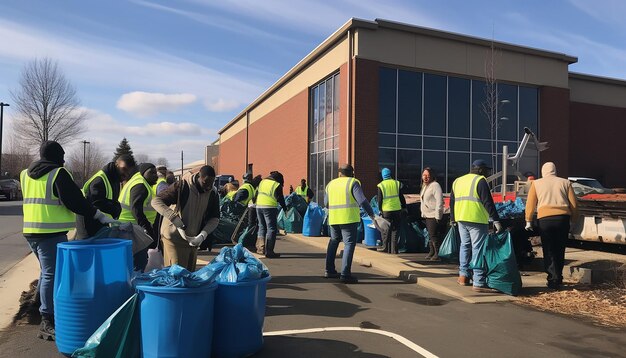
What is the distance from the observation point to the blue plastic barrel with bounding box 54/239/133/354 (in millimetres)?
3842

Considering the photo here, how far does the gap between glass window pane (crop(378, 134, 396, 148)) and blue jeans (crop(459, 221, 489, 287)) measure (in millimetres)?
13111

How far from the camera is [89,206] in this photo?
4.59 metres

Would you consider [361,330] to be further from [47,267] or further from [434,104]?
[434,104]

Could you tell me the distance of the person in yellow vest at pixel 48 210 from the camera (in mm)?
4469

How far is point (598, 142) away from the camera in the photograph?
2675 cm

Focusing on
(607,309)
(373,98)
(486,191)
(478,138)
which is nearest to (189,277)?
(486,191)

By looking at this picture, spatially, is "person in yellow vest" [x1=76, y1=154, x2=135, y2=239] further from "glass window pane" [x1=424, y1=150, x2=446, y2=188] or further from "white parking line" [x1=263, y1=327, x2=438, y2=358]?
"glass window pane" [x1=424, y1=150, x2=446, y2=188]

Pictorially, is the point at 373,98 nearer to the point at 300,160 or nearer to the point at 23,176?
the point at 300,160

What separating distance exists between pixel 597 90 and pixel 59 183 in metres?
28.8

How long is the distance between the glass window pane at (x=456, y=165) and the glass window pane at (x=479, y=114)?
3.93 feet

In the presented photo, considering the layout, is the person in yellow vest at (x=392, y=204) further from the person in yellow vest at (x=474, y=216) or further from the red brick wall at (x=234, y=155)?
the red brick wall at (x=234, y=155)

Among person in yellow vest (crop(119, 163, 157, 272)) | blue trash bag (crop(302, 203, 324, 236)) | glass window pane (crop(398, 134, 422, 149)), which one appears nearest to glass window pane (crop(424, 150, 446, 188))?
Result: glass window pane (crop(398, 134, 422, 149))

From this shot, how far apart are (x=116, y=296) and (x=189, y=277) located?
2.34ft

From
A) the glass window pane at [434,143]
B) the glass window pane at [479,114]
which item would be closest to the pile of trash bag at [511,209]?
the glass window pane at [434,143]
